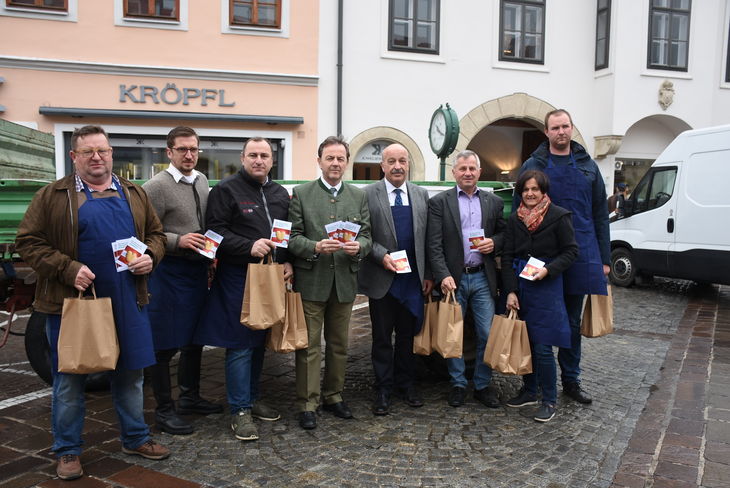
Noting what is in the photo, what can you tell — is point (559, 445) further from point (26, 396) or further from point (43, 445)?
point (26, 396)

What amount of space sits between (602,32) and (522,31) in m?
2.11

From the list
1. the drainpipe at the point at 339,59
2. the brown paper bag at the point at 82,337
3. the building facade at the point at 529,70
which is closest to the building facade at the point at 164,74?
the drainpipe at the point at 339,59

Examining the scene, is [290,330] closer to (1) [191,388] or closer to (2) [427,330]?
(1) [191,388]

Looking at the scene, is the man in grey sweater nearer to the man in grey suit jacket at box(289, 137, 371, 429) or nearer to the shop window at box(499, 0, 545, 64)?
the man in grey suit jacket at box(289, 137, 371, 429)

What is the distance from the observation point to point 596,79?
15.4 metres

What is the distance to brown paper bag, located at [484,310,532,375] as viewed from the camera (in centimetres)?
433

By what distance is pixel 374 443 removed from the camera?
3.91 m

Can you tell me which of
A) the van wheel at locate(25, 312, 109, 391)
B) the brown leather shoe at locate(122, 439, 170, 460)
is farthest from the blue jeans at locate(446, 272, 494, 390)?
the van wheel at locate(25, 312, 109, 391)

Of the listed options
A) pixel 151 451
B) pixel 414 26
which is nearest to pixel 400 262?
pixel 151 451

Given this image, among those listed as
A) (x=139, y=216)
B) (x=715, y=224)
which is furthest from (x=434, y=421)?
(x=715, y=224)

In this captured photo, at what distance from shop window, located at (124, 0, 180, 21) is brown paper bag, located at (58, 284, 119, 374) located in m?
10.3

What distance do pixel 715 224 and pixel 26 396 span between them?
875 cm

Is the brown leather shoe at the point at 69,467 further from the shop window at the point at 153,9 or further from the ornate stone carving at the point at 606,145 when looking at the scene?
the ornate stone carving at the point at 606,145

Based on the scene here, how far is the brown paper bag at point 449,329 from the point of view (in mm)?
4414
